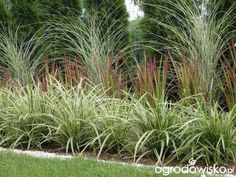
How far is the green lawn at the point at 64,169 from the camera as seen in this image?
150 inches

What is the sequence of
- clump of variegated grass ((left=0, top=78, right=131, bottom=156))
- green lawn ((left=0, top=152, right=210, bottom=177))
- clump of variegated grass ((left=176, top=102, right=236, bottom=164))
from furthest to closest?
clump of variegated grass ((left=0, top=78, right=131, bottom=156))
clump of variegated grass ((left=176, top=102, right=236, bottom=164))
green lawn ((left=0, top=152, right=210, bottom=177))

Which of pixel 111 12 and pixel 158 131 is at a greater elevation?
pixel 111 12

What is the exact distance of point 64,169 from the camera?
3967 mm

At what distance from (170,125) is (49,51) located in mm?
4610

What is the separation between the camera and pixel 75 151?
499 centimetres

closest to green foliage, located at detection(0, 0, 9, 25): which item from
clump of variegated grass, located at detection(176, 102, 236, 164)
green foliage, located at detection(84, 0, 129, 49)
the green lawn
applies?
green foliage, located at detection(84, 0, 129, 49)

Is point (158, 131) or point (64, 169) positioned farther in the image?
point (158, 131)

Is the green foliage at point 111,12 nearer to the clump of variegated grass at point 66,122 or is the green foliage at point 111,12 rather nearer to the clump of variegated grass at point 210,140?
the clump of variegated grass at point 66,122

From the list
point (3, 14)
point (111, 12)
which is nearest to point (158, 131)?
A: point (111, 12)

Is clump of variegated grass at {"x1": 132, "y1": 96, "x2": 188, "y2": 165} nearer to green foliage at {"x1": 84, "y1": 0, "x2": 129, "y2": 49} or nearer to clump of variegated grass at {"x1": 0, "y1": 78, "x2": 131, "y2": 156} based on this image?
clump of variegated grass at {"x1": 0, "y1": 78, "x2": 131, "y2": 156}

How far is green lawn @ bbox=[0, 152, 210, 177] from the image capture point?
3810 mm

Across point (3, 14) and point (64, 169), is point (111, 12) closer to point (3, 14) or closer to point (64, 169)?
point (3, 14)

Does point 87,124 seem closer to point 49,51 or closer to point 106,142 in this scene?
point 106,142

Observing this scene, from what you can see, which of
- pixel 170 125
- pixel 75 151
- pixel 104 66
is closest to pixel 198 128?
pixel 170 125
